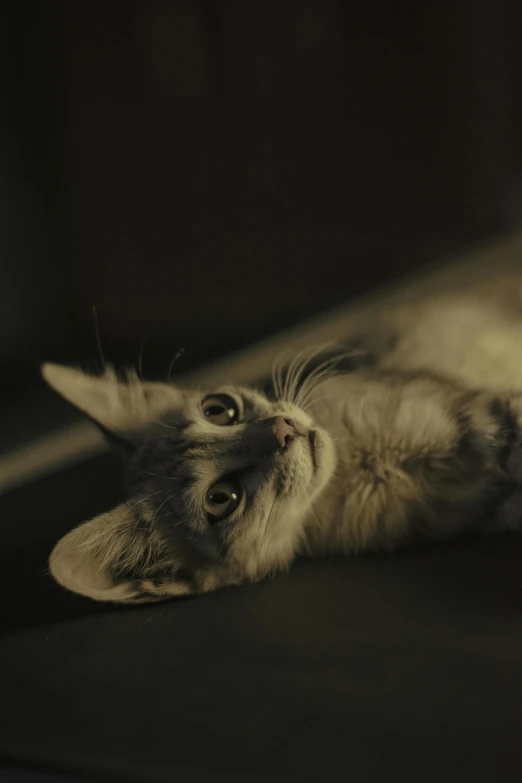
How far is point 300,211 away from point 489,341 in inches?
20.1

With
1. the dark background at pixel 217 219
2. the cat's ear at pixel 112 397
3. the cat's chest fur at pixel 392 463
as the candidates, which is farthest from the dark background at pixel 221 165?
the cat's chest fur at pixel 392 463

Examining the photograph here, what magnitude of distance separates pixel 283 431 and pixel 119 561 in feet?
0.99

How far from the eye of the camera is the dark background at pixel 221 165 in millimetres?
1479

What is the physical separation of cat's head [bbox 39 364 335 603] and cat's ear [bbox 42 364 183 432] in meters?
0.14

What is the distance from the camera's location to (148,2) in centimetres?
155

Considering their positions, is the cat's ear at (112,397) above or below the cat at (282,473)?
above

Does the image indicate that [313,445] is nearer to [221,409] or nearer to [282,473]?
[282,473]

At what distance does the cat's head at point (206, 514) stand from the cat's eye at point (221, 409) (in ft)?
0.07

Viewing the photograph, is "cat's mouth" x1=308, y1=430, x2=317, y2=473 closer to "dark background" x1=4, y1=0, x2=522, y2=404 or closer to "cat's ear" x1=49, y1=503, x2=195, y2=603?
"cat's ear" x1=49, y1=503, x2=195, y2=603

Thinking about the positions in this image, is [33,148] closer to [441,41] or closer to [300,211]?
[300,211]

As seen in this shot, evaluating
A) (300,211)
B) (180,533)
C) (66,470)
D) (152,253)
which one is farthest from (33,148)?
(180,533)

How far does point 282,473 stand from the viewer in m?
1.04

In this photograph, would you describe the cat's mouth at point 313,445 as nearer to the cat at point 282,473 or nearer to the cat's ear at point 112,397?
the cat at point 282,473

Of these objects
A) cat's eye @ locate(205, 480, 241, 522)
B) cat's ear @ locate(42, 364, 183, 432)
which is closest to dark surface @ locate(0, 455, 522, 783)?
cat's eye @ locate(205, 480, 241, 522)
